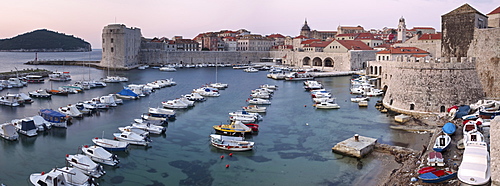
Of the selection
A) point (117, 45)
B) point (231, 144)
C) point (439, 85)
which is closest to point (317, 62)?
point (117, 45)

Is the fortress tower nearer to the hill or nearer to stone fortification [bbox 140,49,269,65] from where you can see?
stone fortification [bbox 140,49,269,65]

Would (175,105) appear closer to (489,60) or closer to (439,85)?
(439,85)

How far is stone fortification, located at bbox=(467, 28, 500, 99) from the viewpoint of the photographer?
20.1 metres

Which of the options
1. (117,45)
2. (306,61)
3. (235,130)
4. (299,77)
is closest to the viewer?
(235,130)

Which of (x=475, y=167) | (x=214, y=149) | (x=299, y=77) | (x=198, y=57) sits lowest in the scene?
(x=214, y=149)

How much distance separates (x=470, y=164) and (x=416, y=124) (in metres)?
8.93

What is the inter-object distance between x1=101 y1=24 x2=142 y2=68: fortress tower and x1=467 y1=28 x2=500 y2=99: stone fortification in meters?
45.7

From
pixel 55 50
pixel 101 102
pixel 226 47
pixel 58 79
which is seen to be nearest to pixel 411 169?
pixel 101 102

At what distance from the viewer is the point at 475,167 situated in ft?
33.6

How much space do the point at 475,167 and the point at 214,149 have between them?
9112 millimetres

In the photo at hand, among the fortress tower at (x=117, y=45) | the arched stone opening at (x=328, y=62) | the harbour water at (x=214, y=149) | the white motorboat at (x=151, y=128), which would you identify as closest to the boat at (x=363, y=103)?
the harbour water at (x=214, y=149)

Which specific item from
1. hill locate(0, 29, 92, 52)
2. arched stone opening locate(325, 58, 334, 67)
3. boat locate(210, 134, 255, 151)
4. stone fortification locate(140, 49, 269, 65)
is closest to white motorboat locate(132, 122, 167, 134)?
boat locate(210, 134, 255, 151)

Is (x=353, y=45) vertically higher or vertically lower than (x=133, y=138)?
higher

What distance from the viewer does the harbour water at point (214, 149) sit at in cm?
1302
